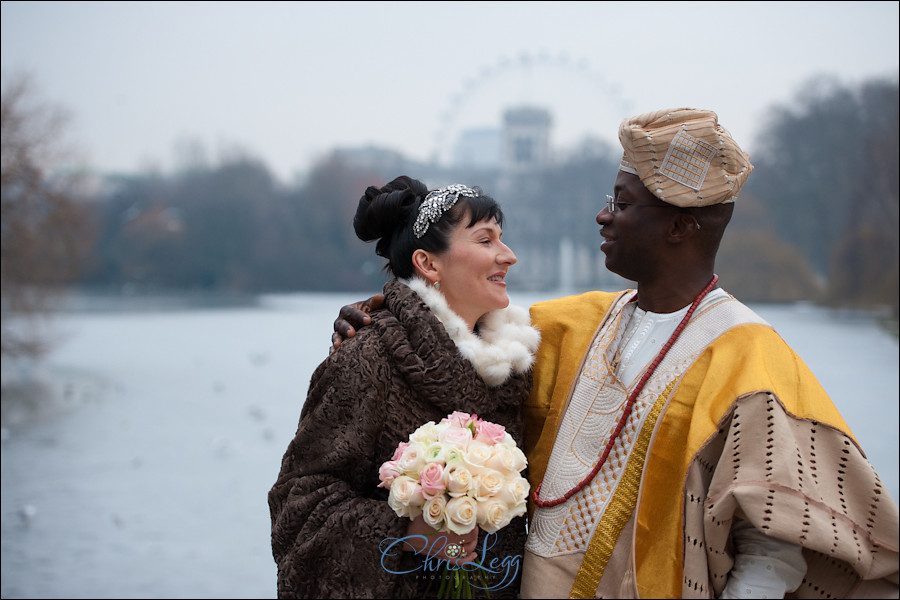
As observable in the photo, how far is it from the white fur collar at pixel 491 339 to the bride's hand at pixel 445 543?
0.47 metres

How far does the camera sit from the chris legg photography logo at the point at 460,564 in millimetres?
1983

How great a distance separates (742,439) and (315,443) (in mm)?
1143

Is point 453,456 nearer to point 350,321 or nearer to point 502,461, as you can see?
point 502,461

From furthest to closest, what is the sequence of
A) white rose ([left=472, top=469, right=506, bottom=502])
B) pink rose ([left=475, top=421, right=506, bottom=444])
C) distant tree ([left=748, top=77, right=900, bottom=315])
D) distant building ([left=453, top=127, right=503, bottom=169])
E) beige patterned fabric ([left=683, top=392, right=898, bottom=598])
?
distant building ([left=453, top=127, right=503, bottom=169])
distant tree ([left=748, top=77, right=900, bottom=315])
pink rose ([left=475, top=421, right=506, bottom=444])
white rose ([left=472, top=469, right=506, bottom=502])
beige patterned fabric ([left=683, top=392, right=898, bottom=598])

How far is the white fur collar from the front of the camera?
7.19 feet

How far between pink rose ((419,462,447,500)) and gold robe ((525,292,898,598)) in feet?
1.72

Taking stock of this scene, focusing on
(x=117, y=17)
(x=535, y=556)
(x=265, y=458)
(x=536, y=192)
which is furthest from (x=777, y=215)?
(x=117, y=17)

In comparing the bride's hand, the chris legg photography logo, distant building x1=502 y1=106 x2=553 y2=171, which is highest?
distant building x1=502 y1=106 x2=553 y2=171

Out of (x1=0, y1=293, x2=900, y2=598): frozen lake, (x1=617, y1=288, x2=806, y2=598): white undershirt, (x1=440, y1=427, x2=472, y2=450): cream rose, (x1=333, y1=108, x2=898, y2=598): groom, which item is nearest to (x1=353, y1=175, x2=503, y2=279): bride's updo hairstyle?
(x1=333, y1=108, x2=898, y2=598): groom

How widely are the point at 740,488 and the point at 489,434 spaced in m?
0.59

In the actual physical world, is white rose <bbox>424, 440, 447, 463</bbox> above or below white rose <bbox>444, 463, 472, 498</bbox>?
above

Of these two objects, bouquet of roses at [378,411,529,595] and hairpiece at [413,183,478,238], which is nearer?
bouquet of roses at [378,411,529,595]

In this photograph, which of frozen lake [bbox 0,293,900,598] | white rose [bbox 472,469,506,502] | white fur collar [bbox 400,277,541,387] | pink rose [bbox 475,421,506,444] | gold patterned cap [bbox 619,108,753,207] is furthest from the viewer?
frozen lake [bbox 0,293,900,598]

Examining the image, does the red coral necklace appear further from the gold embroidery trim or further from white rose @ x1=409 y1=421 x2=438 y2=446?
white rose @ x1=409 y1=421 x2=438 y2=446
